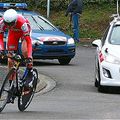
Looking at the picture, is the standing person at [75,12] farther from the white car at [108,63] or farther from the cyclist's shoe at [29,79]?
the cyclist's shoe at [29,79]

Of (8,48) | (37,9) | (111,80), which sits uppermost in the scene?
(8,48)

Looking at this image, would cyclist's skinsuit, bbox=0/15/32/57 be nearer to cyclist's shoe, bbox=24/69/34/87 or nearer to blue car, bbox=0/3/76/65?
cyclist's shoe, bbox=24/69/34/87

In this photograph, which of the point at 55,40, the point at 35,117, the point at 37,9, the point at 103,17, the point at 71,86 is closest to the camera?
the point at 35,117

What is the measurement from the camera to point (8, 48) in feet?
34.7

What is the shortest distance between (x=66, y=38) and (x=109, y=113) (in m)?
8.35

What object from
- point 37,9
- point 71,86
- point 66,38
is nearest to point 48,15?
point 37,9

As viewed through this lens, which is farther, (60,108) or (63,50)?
(63,50)

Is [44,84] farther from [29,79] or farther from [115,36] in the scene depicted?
[29,79]

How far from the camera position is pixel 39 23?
1953 centimetres

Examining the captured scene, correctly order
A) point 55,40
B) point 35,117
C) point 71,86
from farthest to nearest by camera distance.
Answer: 1. point 55,40
2. point 71,86
3. point 35,117

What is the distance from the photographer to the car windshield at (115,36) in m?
13.8

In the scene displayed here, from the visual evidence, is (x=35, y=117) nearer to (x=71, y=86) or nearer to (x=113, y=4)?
(x=71, y=86)

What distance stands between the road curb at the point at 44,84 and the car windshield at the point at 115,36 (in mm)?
1654

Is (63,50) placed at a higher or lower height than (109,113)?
lower
